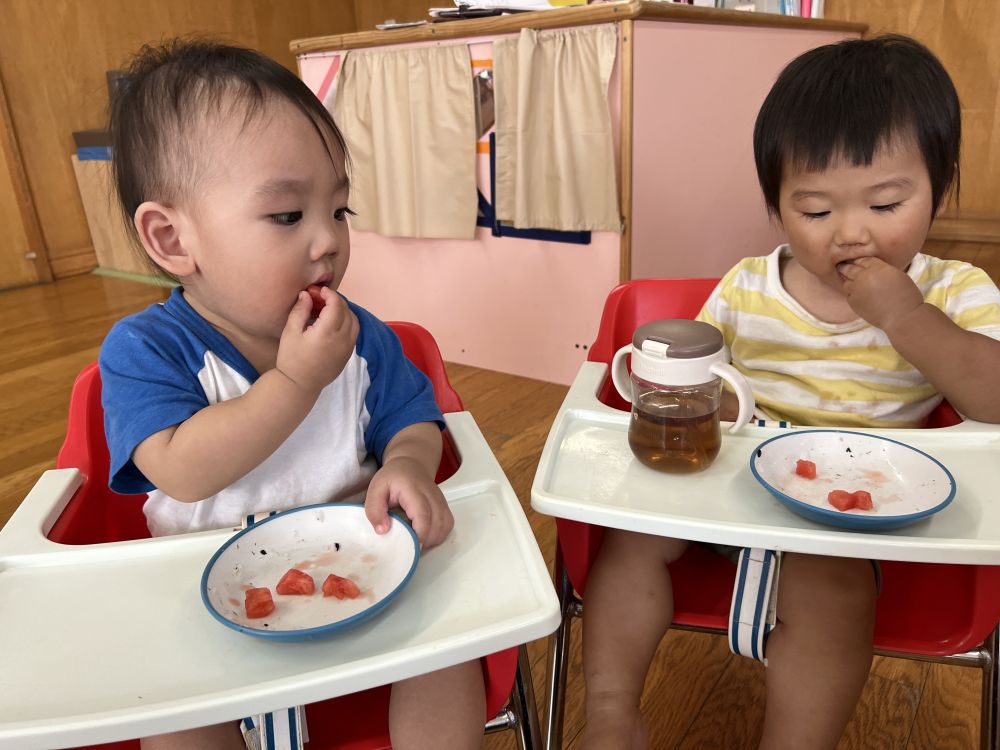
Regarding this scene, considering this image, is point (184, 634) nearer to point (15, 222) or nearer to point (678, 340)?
point (678, 340)

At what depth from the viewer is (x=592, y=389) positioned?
0.89 meters

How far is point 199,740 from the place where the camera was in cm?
66

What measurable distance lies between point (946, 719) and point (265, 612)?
1.03 meters

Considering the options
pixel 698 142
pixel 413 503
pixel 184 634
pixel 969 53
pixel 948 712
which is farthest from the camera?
pixel 969 53

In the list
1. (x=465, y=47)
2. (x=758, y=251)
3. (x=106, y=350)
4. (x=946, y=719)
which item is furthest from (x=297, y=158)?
(x=758, y=251)

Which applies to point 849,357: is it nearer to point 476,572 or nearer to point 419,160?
point 476,572

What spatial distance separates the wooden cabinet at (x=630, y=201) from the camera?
6.48 ft

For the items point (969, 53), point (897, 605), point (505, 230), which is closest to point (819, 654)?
point (897, 605)

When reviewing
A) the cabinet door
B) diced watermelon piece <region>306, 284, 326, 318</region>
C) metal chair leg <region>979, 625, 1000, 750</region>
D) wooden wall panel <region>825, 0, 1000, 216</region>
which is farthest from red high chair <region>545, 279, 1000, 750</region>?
the cabinet door

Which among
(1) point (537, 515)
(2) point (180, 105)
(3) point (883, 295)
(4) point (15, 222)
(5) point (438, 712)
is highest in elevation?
(2) point (180, 105)

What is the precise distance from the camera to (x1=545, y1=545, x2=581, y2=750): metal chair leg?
90 cm

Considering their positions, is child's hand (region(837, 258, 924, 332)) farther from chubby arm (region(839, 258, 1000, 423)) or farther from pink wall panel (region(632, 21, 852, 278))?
pink wall panel (region(632, 21, 852, 278))

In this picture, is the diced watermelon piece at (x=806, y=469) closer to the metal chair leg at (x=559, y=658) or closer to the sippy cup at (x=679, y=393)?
the sippy cup at (x=679, y=393)

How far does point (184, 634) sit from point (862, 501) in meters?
0.55
